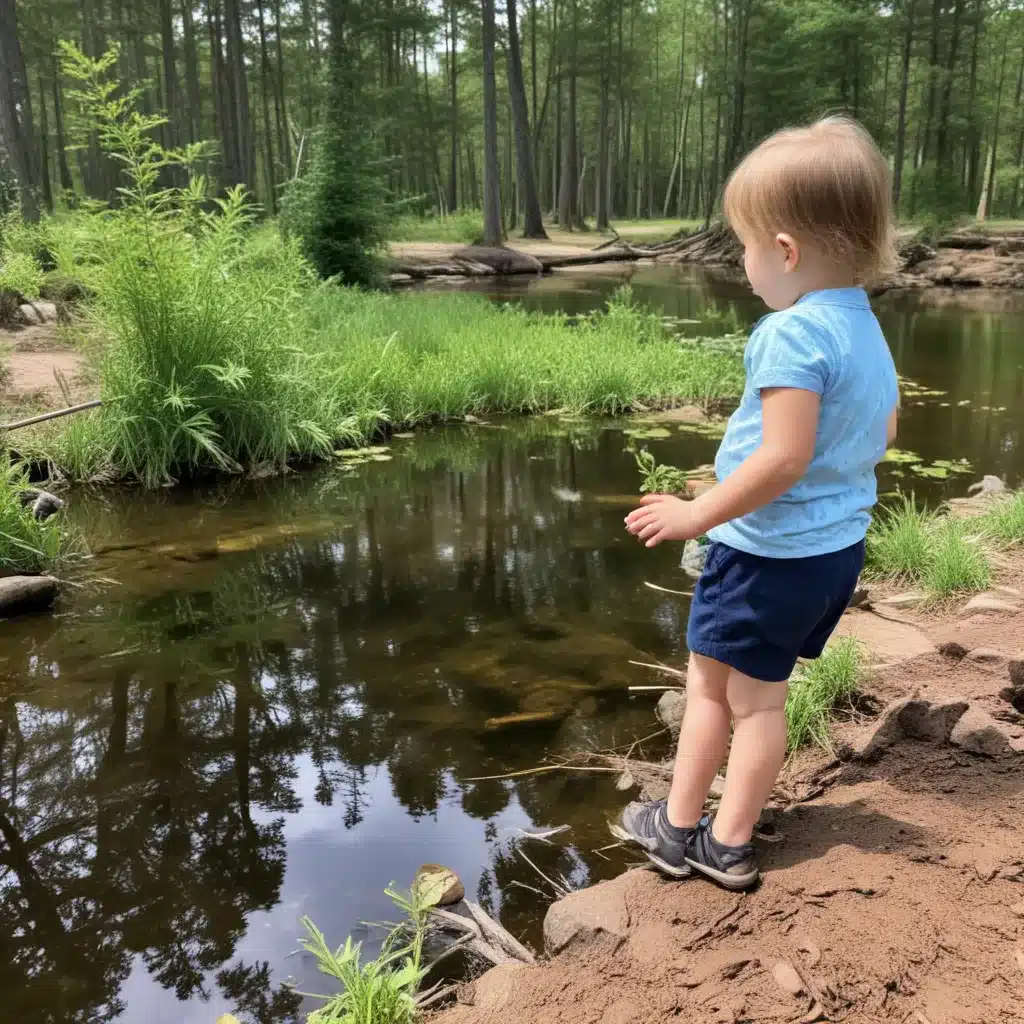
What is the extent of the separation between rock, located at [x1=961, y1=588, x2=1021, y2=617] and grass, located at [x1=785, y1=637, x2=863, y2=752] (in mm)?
714

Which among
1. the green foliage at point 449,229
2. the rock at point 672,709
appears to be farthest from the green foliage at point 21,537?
the green foliage at point 449,229

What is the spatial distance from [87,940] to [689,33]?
51.1 metres

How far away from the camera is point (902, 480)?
6.29 meters

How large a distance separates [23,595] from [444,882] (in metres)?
2.76

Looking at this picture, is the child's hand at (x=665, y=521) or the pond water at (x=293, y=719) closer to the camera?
the child's hand at (x=665, y=521)

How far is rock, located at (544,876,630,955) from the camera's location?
184 cm

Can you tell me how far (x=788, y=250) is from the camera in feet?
5.81

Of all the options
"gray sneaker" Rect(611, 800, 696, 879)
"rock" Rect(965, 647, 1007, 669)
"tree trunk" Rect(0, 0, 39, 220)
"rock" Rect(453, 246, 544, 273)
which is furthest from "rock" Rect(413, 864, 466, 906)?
"rock" Rect(453, 246, 544, 273)

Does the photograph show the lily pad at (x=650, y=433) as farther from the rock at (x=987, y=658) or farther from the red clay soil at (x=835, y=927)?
the red clay soil at (x=835, y=927)

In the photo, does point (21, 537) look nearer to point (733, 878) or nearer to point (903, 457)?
point (733, 878)

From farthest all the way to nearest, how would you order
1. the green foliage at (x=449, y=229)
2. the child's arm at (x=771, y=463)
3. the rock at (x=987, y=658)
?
the green foliage at (x=449, y=229) < the rock at (x=987, y=658) < the child's arm at (x=771, y=463)

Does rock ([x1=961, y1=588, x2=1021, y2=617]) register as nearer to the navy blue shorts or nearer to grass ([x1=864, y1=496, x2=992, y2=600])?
grass ([x1=864, y1=496, x2=992, y2=600])

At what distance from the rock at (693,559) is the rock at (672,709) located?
1399 millimetres

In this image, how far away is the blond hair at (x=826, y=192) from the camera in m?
1.67
